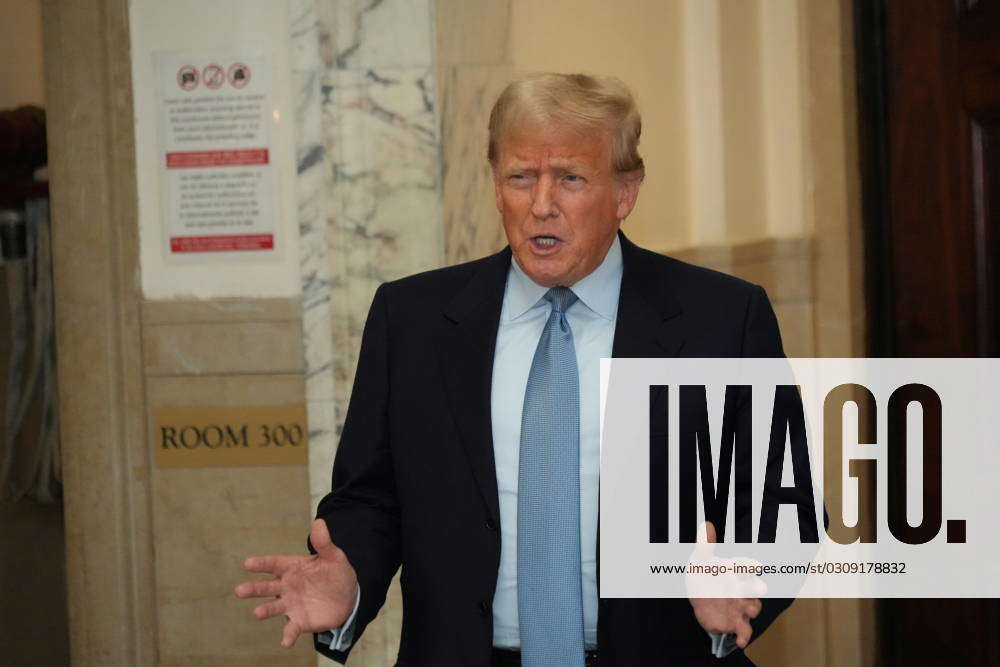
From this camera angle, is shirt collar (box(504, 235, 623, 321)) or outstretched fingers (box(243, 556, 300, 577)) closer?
outstretched fingers (box(243, 556, 300, 577))

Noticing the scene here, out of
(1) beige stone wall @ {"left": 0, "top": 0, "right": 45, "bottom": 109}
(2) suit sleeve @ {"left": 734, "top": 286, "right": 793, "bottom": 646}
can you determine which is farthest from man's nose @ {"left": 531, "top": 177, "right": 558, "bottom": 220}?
(1) beige stone wall @ {"left": 0, "top": 0, "right": 45, "bottom": 109}

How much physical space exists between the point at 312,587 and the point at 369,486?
24cm

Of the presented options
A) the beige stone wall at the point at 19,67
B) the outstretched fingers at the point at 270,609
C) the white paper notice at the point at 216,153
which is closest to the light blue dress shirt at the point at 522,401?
the outstretched fingers at the point at 270,609

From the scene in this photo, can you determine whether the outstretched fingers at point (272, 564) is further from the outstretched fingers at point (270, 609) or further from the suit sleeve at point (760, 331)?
the suit sleeve at point (760, 331)

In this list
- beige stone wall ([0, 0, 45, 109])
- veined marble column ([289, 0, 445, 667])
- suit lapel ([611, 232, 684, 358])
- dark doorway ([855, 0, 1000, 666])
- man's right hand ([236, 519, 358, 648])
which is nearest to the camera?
man's right hand ([236, 519, 358, 648])

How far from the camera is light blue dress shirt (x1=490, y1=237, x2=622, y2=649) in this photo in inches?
77.1

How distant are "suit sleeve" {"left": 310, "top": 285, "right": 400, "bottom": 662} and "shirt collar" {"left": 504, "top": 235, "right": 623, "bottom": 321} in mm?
253

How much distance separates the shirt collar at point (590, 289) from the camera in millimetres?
2094

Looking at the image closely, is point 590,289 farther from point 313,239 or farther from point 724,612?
point 313,239

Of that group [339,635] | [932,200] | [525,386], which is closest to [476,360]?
[525,386]

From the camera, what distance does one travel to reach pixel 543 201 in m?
2.06

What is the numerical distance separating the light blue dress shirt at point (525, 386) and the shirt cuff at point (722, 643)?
0.73 ft

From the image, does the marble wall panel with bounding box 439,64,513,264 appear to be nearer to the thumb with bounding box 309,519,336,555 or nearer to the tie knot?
the tie knot

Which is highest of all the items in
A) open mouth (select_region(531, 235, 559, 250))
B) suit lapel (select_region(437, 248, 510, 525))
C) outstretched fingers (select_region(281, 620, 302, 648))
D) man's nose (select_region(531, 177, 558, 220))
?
man's nose (select_region(531, 177, 558, 220))
